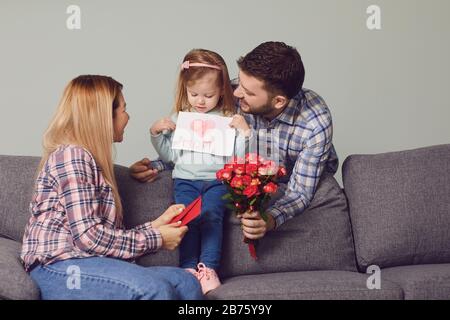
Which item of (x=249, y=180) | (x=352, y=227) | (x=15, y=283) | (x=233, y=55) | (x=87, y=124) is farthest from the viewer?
(x=233, y=55)

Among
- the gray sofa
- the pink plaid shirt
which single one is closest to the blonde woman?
the pink plaid shirt

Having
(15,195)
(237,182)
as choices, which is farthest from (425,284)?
(15,195)

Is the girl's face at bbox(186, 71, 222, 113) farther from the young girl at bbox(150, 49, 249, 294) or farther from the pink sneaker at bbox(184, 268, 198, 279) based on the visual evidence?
the pink sneaker at bbox(184, 268, 198, 279)

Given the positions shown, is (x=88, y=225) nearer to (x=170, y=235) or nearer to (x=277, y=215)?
(x=170, y=235)

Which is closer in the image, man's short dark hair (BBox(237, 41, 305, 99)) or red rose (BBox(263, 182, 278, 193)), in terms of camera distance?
red rose (BBox(263, 182, 278, 193))

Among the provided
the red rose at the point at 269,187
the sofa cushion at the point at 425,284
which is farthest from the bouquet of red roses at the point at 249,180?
the sofa cushion at the point at 425,284

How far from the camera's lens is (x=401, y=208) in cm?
312

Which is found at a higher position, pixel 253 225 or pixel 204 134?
pixel 204 134

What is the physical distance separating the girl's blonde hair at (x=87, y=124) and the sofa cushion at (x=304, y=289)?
1.64ft

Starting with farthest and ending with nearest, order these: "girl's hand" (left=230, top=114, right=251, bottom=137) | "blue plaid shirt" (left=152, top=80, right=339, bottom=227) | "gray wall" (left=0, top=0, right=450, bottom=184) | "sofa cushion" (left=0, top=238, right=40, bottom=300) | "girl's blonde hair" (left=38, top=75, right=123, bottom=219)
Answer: "gray wall" (left=0, top=0, right=450, bottom=184), "blue plaid shirt" (left=152, top=80, right=339, bottom=227), "girl's hand" (left=230, top=114, right=251, bottom=137), "girl's blonde hair" (left=38, top=75, right=123, bottom=219), "sofa cushion" (left=0, top=238, right=40, bottom=300)

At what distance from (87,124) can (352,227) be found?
1.27 metres

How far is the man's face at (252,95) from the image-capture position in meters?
3.03

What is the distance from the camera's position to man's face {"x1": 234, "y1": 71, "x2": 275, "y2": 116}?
119 inches

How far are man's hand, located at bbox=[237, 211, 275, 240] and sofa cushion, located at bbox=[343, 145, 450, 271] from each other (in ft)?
1.75
